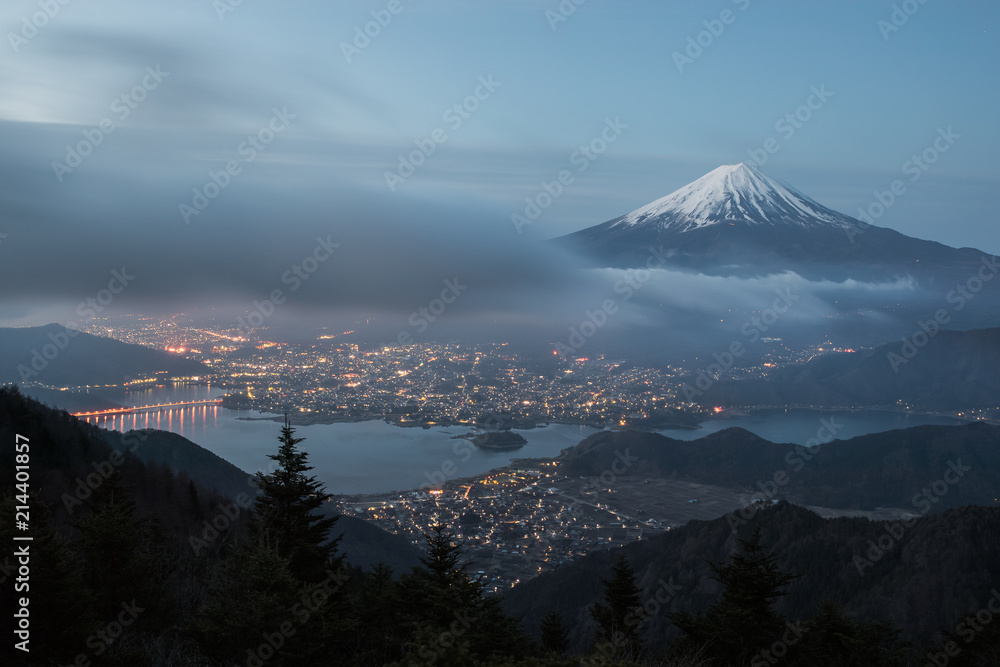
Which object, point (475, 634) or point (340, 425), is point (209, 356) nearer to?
point (340, 425)

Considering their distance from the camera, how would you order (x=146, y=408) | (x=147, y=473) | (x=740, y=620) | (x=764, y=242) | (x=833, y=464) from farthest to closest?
(x=764, y=242) < (x=146, y=408) < (x=833, y=464) < (x=147, y=473) < (x=740, y=620)

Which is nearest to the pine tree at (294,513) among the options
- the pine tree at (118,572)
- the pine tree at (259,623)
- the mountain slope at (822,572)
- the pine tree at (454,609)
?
the pine tree at (454,609)

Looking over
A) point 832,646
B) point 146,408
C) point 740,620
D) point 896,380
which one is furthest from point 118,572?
point 896,380

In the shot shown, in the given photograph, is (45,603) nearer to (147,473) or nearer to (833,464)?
(147,473)

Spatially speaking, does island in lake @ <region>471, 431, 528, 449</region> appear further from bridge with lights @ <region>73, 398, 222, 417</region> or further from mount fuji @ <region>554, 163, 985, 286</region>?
mount fuji @ <region>554, 163, 985, 286</region>

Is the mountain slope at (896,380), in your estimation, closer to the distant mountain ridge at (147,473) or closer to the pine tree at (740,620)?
the distant mountain ridge at (147,473)

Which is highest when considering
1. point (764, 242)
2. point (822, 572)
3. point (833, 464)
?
point (764, 242)

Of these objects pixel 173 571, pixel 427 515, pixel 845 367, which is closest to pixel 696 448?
pixel 427 515

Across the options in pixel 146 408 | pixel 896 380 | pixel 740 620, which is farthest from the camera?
pixel 896 380
